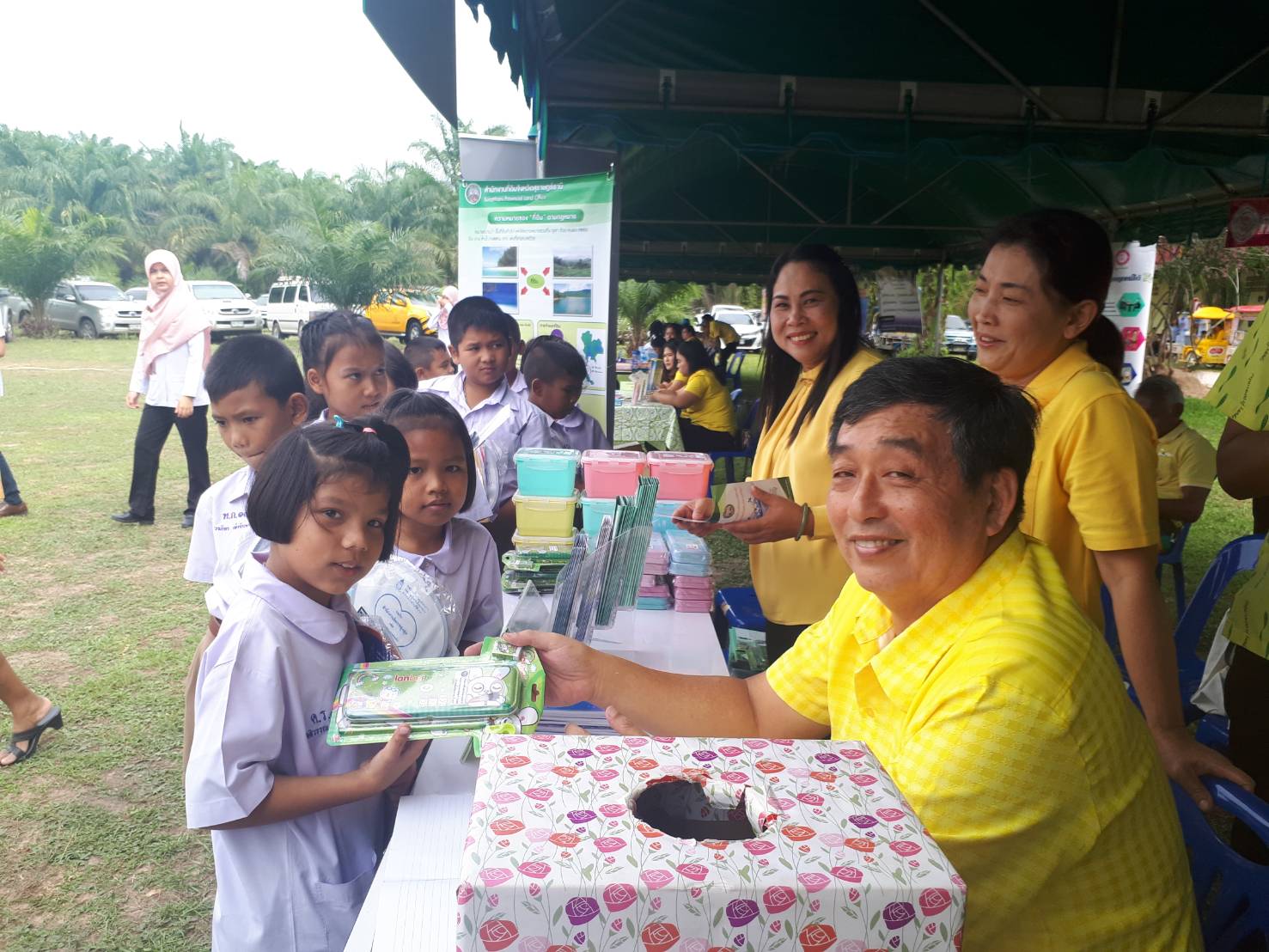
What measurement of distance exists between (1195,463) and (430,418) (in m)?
4.42

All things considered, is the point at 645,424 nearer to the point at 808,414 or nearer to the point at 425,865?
the point at 808,414

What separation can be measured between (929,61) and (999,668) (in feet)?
11.9

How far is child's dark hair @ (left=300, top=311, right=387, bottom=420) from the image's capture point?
3.23 meters

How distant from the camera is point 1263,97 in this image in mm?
3914

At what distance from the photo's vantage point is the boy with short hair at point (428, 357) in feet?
20.5

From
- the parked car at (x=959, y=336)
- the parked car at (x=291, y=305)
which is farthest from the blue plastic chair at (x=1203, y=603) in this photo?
the parked car at (x=291, y=305)

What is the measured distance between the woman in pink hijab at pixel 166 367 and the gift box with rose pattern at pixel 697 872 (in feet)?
21.5

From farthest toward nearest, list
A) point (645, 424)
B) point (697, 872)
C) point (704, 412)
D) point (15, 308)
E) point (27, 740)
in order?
1. point (15, 308)
2. point (704, 412)
3. point (645, 424)
4. point (27, 740)
5. point (697, 872)

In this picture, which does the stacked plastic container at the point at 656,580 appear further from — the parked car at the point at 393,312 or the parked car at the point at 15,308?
the parked car at the point at 15,308

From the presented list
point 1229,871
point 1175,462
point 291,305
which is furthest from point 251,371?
point 291,305

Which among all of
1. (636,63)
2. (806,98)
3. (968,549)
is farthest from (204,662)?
(806,98)

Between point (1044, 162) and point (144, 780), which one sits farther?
point (1044, 162)

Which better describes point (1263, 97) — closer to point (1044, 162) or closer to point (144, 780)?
point (1044, 162)

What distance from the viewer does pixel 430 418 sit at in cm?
232
